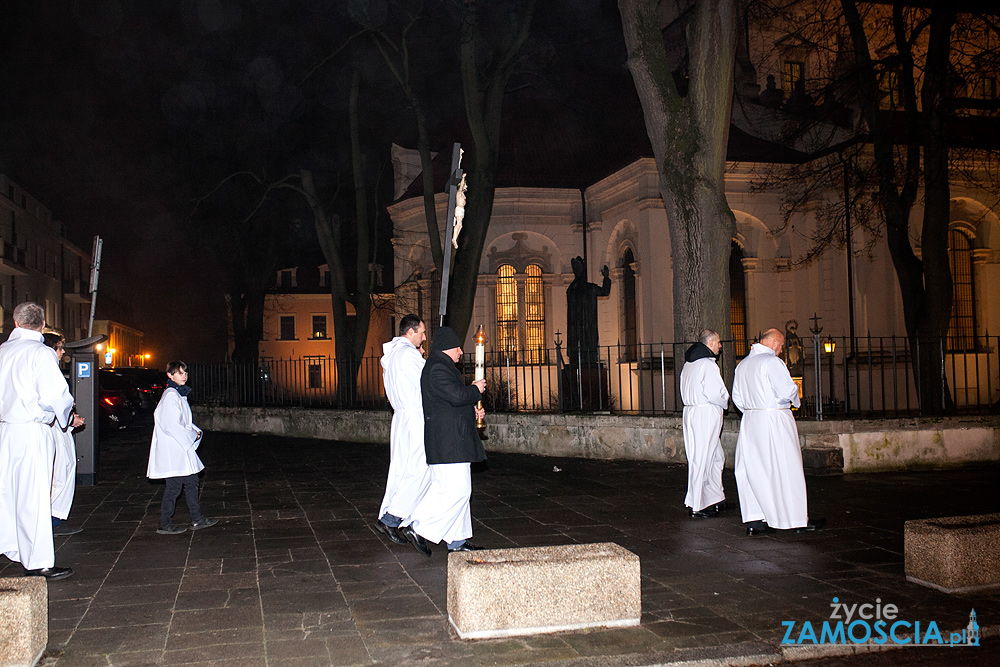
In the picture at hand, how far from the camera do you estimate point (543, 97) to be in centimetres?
2947

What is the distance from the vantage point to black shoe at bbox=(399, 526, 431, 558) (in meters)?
6.94

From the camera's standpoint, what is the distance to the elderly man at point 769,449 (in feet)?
25.0

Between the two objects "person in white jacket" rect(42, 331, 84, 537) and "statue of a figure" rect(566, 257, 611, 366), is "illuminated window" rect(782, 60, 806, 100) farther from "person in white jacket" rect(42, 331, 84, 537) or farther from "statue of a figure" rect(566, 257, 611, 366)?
"person in white jacket" rect(42, 331, 84, 537)

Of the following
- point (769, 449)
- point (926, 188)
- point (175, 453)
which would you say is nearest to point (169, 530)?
point (175, 453)

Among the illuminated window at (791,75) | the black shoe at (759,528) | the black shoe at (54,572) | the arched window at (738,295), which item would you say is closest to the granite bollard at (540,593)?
the black shoe at (759,528)

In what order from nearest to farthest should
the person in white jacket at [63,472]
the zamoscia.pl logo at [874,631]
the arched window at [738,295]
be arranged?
the zamoscia.pl logo at [874,631], the person in white jacket at [63,472], the arched window at [738,295]

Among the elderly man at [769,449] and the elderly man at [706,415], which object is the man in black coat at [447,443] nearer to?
the elderly man at [769,449]

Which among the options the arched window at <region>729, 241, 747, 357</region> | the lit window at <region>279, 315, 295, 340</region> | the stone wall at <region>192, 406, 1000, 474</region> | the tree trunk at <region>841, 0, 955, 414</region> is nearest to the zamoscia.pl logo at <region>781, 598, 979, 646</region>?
the stone wall at <region>192, 406, 1000, 474</region>

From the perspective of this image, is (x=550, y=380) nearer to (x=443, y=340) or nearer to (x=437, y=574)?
(x=443, y=340)

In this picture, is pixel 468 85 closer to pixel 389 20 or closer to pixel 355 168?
pixel 389 20

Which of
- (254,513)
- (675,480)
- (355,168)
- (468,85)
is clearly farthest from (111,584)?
(355,168)

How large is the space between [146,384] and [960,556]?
30.3 metres

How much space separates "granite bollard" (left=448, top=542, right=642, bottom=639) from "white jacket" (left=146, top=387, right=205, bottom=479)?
4268mm

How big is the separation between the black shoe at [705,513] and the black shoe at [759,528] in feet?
2.62
